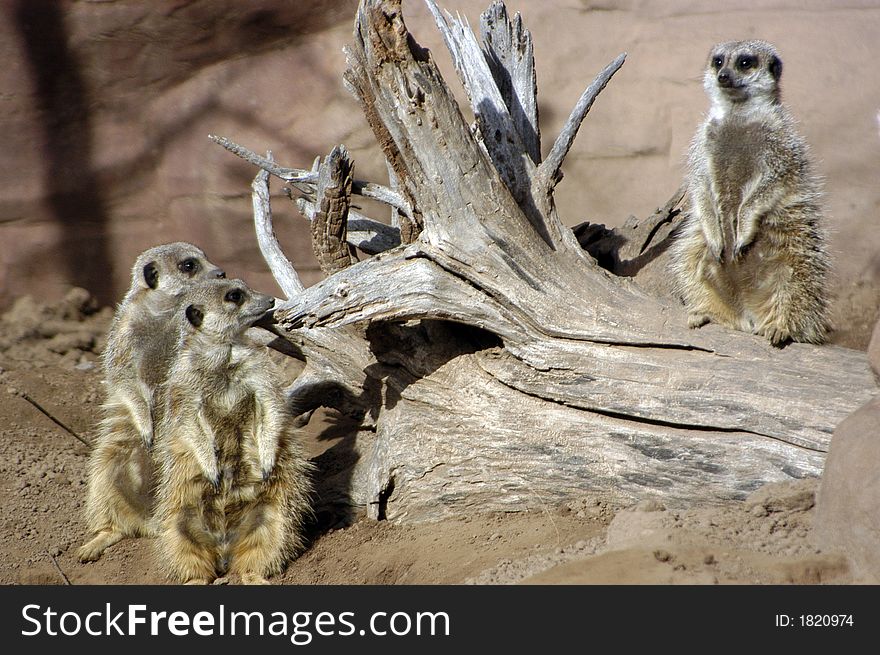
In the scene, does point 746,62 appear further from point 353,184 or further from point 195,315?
point 195,315

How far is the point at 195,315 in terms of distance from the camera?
11.4 ft

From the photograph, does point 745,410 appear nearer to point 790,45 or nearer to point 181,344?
point 181,344

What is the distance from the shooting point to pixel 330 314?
316cm

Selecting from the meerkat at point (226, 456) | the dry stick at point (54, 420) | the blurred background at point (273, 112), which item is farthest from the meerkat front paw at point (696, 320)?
the dry stick at point (54, 420)

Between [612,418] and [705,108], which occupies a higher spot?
[705,108]

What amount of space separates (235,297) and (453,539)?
126cm

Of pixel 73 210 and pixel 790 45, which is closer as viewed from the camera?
pixel 790 45

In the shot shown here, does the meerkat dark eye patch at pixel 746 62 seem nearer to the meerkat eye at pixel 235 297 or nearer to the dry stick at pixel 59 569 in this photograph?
the meerkat eye at pixel 235 297

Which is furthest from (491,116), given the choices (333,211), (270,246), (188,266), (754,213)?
(188,266)

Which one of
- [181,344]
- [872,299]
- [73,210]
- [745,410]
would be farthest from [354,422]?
[872,299]

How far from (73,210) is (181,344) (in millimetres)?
2669

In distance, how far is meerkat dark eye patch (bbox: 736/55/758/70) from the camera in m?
3.23

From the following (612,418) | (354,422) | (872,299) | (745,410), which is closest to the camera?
(745,410)

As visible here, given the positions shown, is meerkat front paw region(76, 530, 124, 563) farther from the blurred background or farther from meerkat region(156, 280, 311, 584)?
the blurred background
